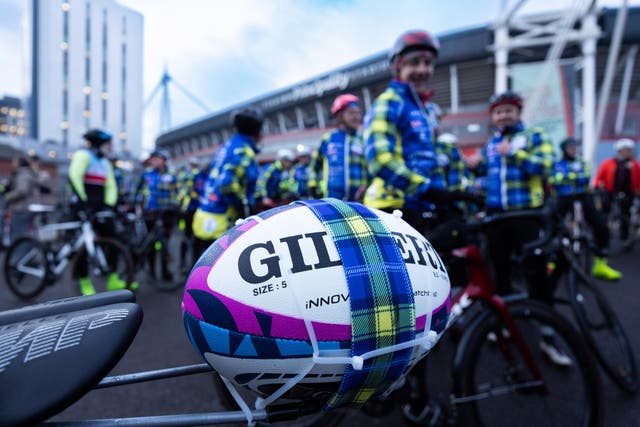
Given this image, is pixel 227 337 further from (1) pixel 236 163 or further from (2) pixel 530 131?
(2) pixel 530 131

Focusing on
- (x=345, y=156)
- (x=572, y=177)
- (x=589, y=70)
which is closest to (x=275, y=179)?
(x=345, y=156)

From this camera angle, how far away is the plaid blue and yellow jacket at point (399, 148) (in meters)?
1.89

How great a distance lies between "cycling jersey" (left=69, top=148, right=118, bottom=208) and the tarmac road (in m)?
1.40

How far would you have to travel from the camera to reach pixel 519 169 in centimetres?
300

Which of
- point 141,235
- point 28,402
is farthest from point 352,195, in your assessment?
point 141,235

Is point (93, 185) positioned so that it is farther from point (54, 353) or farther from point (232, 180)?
point (54, 353)

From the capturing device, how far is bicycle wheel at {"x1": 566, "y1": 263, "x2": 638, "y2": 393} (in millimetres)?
2072

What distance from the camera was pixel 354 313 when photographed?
0.73 metres

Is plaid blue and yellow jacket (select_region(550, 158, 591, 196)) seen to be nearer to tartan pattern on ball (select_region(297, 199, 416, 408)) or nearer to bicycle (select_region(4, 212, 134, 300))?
tartan pattern on ball (select_region(297, 199, 416, 408))

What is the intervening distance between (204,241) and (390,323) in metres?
2.74

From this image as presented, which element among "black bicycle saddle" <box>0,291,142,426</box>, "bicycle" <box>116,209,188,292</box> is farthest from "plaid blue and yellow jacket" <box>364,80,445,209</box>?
"bicycle" <box>116,209,188,292</box>

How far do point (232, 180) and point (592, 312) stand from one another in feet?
9.03

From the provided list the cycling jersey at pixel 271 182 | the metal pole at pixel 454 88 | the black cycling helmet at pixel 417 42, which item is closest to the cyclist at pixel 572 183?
the black cycling helmet at pixel 417 42

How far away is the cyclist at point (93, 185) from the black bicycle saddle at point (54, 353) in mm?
3770
